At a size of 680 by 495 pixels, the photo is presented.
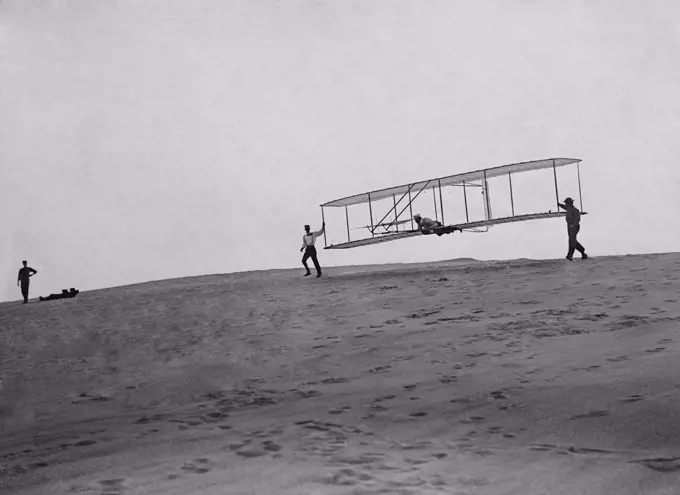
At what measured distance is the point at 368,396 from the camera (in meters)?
8.64

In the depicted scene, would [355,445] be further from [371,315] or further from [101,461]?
[371,315]

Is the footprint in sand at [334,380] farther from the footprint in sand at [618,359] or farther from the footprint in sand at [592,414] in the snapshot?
the footprint in sand at [618,359]

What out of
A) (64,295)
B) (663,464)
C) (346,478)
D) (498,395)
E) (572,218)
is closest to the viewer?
(663,464)

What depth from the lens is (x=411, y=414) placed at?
25.5 feet

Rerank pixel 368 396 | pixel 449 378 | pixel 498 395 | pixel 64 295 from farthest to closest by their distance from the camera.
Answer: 1. pixel 64 295
2. pixel 449 378
3. pixel 368 396
4. pixel 498 395

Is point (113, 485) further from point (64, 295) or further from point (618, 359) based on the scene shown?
point (64, 295)

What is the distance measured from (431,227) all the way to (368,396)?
48.7ft

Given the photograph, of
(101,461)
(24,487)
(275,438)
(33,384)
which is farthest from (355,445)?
(33,384)

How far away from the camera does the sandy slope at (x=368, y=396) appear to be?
6016 mm

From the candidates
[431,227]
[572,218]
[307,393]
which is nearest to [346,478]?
[307,393]

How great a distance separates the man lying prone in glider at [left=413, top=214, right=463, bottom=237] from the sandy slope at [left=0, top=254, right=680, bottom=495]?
6.29 m

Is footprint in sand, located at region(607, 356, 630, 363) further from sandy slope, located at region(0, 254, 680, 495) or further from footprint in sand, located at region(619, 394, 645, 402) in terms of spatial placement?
footprint in sand, located at region(619, 394, 645, 402)

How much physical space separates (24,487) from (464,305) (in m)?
9.91

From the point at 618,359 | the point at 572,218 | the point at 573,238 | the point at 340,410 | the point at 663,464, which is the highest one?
the point at 572,218
